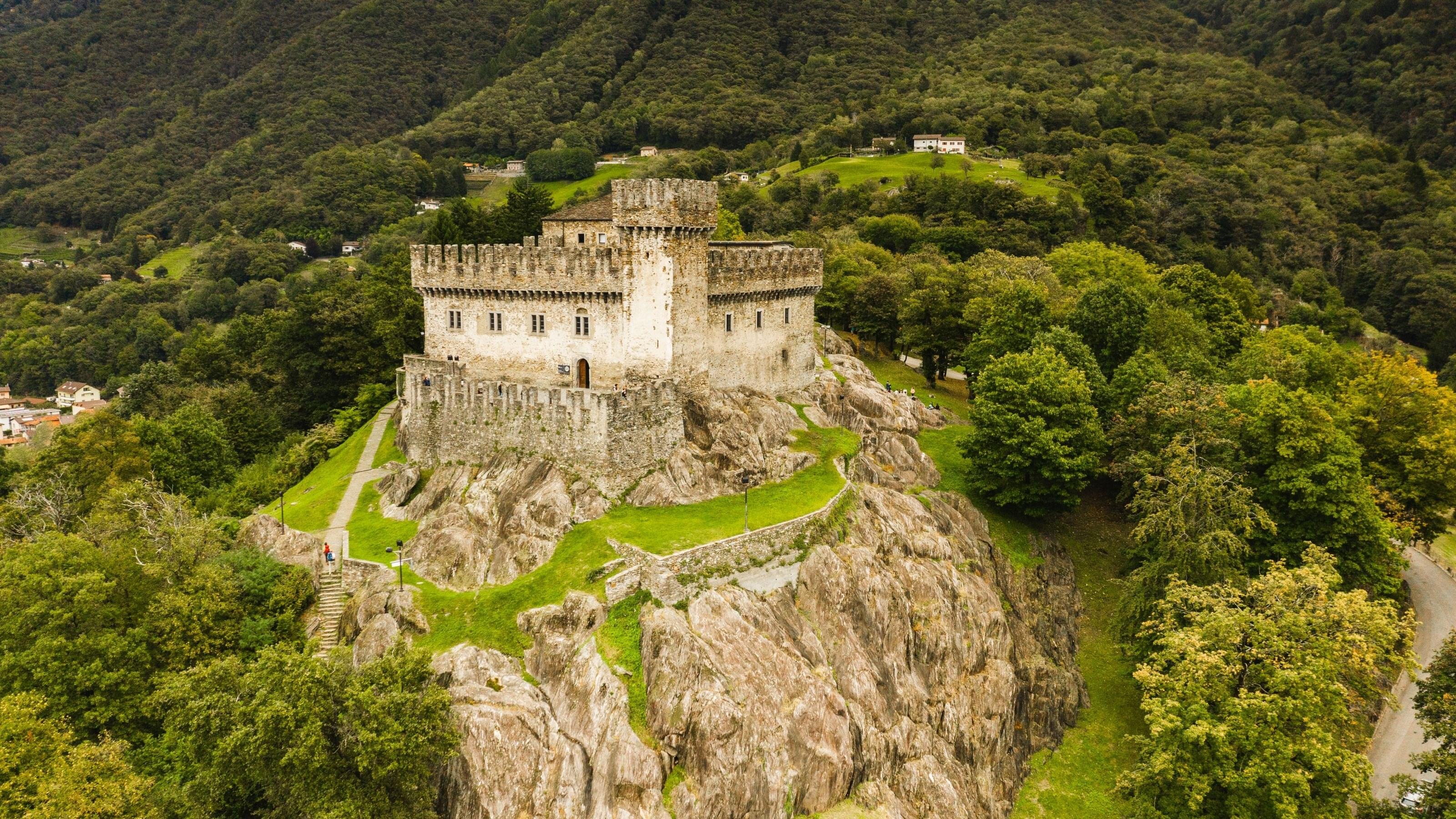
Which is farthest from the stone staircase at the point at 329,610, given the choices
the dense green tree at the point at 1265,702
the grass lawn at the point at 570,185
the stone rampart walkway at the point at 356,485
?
the grass lawn at the point at 570,185

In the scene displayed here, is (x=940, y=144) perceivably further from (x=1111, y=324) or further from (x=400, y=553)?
(x=400, y=553)

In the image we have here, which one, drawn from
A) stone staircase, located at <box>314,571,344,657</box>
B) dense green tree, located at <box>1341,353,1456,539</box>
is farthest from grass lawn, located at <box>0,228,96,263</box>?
dense green tree, located at <box>1341,353,1456,539</box>

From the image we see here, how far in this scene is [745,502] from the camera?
135 ft

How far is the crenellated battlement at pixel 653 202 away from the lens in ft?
143

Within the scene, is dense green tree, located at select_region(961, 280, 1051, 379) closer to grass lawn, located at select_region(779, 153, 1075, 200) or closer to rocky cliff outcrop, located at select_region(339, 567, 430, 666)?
rocky cliff outcrop, located at select_region(339, 567, 430, 666)

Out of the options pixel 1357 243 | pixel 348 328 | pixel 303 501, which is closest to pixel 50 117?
pixel 348 328

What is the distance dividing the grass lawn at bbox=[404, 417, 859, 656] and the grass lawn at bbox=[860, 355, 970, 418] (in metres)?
22.4

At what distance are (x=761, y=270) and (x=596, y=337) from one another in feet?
35.5

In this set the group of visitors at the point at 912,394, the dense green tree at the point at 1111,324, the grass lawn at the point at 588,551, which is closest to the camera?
the grass lawn at the point at 588,551

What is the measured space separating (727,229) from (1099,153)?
67538mm

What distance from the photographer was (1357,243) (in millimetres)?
115375

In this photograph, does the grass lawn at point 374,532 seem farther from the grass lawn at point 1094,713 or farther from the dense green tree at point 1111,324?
the dense green tree at point 1111,324

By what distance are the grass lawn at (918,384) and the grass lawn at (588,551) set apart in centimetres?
2235

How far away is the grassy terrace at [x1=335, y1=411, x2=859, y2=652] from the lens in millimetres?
35719
